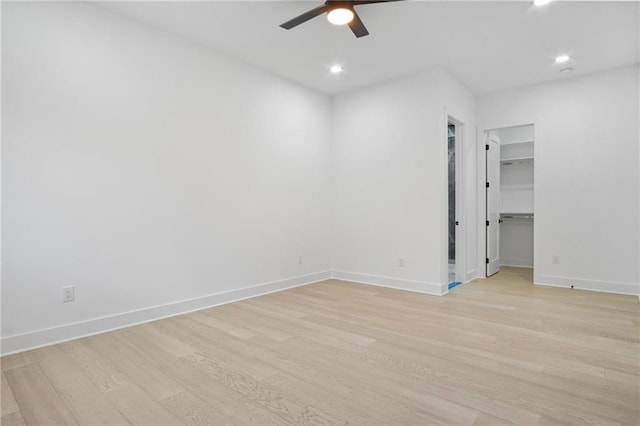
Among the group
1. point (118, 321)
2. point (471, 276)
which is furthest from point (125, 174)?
point (471, 276)

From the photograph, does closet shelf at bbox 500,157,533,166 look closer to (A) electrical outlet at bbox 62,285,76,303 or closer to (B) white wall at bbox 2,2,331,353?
(B) white wall at bbox 2,2,331,353

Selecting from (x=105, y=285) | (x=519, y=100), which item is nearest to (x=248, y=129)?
(x=105, y=285)

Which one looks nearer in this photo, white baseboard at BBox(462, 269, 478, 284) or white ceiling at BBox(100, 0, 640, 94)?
white ceiling at BBox(100, 0, 640, 94)

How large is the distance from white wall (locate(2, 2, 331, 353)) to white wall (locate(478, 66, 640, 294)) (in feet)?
11.9

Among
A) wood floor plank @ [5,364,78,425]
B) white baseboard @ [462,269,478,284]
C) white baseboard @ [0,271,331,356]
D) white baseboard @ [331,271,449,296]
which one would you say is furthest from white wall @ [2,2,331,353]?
white baseboard @ [462,269,478,284]

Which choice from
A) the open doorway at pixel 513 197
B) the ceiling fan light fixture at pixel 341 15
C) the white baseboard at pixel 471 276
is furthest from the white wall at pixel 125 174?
the open doorway at pixel 513 197

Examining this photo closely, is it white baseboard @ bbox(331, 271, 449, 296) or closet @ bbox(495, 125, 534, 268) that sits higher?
closet @ bbox(495, 125, 534, 268)

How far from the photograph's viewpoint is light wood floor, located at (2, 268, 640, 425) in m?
1.77

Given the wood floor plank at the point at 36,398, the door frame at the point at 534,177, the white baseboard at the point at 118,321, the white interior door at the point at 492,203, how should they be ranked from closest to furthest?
1. the wood floor plank at the point at 36,398
2. the white baseboard at the point at 118,321
3. the door frame at the point at 534,177
4. the white interior door at the point at 492,203

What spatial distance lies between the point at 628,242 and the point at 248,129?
4.89m

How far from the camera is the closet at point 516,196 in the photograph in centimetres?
612

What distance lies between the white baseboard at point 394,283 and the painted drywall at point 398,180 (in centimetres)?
1

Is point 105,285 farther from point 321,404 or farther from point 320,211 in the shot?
point 320,211

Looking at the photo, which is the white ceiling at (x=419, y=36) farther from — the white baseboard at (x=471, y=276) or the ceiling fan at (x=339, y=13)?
the white baseboard at (x=471, y=276)
